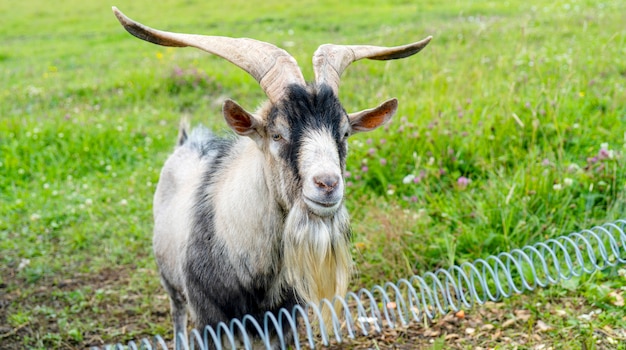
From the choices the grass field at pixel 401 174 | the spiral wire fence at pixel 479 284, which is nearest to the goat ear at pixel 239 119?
the spiral wire fence at pixel 479 284

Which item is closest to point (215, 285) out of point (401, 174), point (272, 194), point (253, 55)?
point (272, 194)

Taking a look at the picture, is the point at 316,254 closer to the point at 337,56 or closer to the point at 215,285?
the point at 215,285

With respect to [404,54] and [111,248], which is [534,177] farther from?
[111,248]

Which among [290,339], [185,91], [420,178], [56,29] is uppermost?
[56,29]

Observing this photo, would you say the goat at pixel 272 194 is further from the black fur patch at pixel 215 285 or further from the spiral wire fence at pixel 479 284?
the spiral wire fence at pixel 479 284

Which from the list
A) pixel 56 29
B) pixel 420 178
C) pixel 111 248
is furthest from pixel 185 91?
pixel 56 29

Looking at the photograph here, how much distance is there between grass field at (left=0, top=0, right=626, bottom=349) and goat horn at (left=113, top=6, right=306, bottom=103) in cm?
155

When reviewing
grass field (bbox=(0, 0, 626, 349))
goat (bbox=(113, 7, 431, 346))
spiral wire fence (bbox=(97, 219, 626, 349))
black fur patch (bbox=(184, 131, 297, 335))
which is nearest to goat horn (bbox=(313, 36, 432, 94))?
goat (bbox=(113, 7, 431, 346))

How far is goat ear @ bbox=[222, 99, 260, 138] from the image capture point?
2959mm

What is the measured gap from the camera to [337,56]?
11.1 feet

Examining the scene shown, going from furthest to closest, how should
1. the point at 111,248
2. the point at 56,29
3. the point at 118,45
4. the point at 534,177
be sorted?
the point at 56,29
the point at 118,45
the point at 111,248
the point at 534,177

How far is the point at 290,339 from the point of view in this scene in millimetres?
3654

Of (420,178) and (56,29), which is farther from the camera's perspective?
(56,29)

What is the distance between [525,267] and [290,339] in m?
1.66
